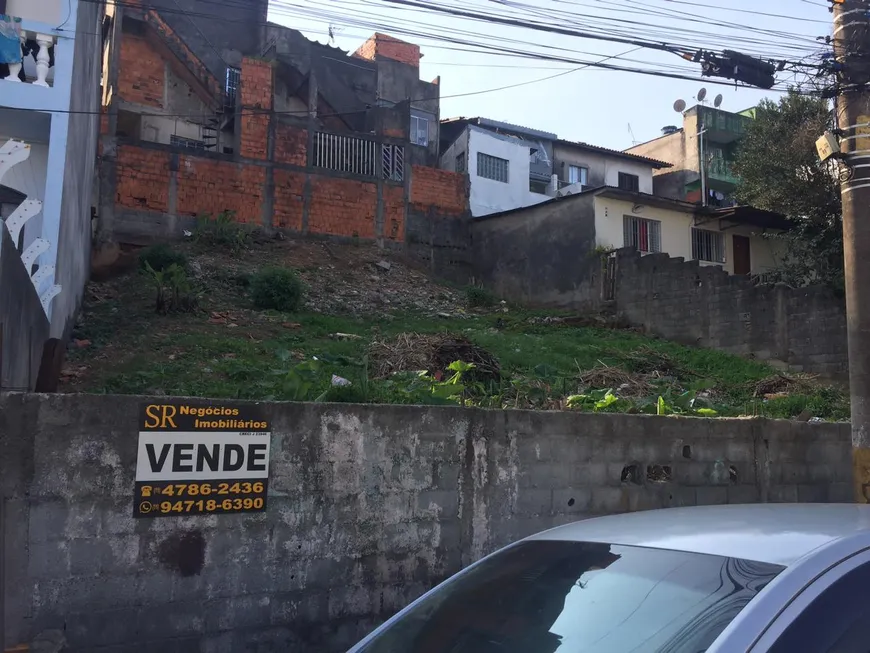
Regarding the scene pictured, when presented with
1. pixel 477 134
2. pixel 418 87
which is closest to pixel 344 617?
pixel 477 134

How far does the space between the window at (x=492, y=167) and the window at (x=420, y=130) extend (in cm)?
220

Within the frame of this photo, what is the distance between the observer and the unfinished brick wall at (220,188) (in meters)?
18.3

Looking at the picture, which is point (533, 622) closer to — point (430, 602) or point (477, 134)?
point (430, 602)

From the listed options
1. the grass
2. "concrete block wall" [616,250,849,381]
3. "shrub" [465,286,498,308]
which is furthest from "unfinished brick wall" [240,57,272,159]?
"concrete block wall" [616,250,849,381]

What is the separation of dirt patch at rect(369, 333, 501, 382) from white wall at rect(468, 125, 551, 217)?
45.9ft

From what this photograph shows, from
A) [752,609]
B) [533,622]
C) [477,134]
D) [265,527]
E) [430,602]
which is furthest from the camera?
[477,134]

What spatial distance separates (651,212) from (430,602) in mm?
19653

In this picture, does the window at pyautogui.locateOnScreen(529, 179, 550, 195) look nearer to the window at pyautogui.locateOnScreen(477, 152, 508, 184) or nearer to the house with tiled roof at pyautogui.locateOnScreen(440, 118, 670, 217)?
the house with tiled roof at pyautogui.locateOnScreen(440, 118, 670, 217)

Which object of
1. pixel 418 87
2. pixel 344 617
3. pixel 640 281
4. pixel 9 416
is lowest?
pixel 344 617

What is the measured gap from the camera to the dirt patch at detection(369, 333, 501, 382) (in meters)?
10.1

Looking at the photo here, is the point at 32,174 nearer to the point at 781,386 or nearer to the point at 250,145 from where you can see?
the point at 250,145

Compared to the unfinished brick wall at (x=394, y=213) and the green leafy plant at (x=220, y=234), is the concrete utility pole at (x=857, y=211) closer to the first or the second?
the green leafy plant at (x=220, y=234)

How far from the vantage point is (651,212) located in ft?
68.5

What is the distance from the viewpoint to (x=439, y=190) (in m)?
22.5
